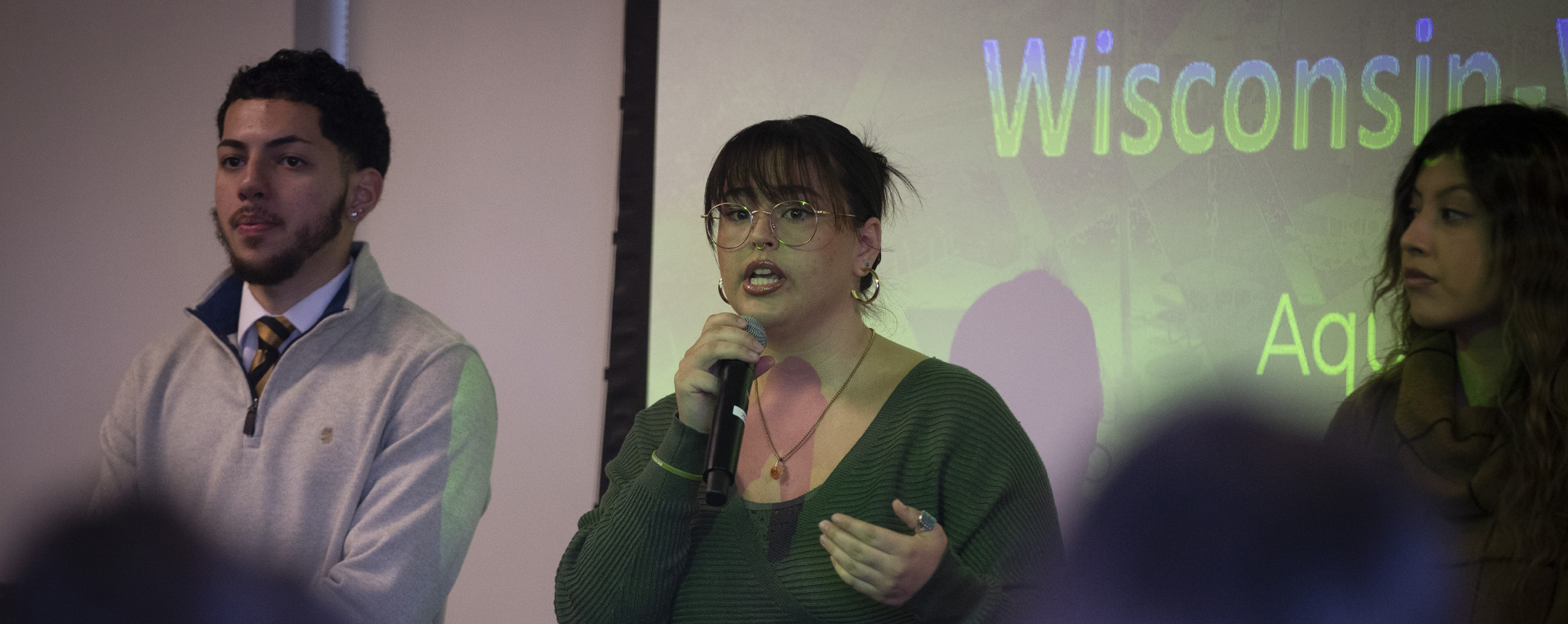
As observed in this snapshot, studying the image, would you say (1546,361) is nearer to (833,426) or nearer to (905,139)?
(833,426)

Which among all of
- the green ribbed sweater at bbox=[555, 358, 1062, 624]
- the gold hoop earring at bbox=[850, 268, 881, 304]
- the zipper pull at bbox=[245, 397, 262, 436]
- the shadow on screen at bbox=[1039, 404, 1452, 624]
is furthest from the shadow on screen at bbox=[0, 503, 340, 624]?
the zipper pull at bbox=[245, 397, 262, 436]

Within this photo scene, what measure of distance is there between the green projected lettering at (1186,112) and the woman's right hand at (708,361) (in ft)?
4.35

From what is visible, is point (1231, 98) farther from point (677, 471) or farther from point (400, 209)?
point (400, 209)

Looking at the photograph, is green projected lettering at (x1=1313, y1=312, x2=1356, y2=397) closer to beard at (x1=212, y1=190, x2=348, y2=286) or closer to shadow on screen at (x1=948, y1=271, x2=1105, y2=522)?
shadow on screen at (x1=948, y1=271, x2=1105, y2=522)

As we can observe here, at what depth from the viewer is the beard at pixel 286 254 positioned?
2074mm

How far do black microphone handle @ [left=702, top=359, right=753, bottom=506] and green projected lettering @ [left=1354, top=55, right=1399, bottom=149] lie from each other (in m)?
1.57

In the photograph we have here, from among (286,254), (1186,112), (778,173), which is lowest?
(286,254)

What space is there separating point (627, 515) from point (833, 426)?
0.30 meters

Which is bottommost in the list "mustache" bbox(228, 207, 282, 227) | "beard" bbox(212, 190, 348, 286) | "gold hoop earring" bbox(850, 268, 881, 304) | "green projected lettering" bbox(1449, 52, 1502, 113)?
"gold hoop earring" bbox(850, 268, 881, 304)

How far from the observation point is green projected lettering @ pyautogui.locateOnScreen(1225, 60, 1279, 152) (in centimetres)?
237

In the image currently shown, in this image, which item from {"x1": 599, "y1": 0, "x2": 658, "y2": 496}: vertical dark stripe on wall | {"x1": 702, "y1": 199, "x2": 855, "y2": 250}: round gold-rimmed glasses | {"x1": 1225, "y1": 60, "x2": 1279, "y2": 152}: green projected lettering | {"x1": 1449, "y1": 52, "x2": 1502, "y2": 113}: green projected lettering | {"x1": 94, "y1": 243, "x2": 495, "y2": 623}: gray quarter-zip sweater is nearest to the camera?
{"x1": 702, "y1": 199, "x2": 855, "y2": 250}: round gold-rimmed glasses

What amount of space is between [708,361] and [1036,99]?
4.28 feet

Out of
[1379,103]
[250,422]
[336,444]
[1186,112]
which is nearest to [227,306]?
[250,422]

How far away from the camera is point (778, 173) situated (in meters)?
1.58
